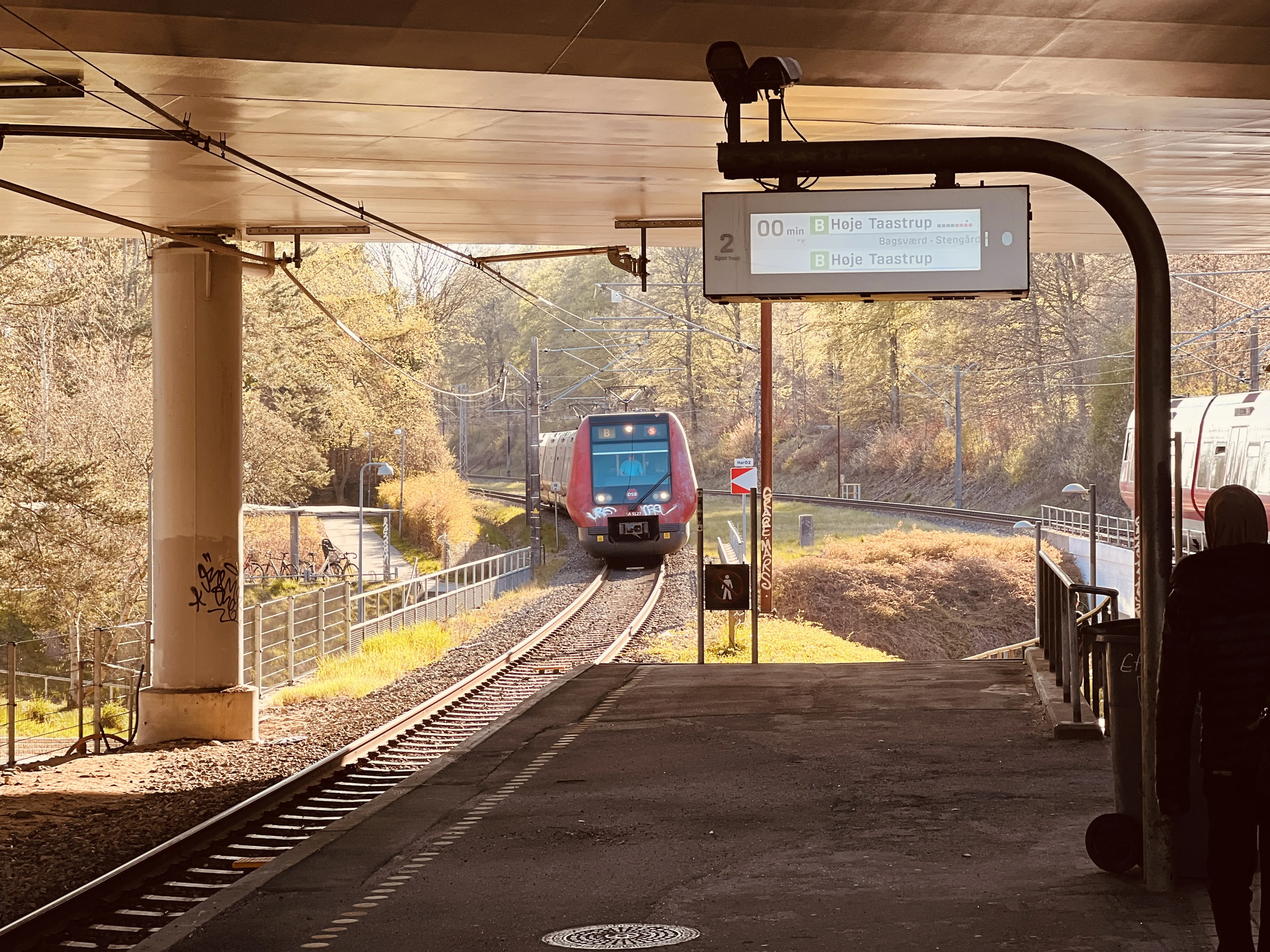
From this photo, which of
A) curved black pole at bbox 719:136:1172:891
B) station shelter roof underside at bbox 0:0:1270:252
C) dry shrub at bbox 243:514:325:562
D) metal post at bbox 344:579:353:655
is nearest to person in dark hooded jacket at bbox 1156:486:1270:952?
curved black pole at bbox 719:136:1172:891

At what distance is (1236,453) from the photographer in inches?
991

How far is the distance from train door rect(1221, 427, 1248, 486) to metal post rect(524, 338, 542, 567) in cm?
1697

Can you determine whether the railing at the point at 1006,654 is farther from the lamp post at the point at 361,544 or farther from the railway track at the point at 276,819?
the lamp post at the point at 361,544

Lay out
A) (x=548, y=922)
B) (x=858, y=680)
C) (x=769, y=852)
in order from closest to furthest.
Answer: (x=548, y=922), (x=769, y=852), (x=858, y=680)

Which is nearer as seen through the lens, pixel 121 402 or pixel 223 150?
pixel 223 150

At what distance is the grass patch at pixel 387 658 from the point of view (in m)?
18.2

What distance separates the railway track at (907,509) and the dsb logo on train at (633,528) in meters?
6.63

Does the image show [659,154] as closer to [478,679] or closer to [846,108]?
[846,108]

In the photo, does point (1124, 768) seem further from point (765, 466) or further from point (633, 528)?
point (633, 528)

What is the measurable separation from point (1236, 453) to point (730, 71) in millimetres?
21598

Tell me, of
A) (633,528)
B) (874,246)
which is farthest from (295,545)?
(874,246)

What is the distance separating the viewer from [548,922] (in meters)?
5.69

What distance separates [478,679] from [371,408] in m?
36.1

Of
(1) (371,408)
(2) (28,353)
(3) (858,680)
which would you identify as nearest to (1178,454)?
(3) (858,680)
